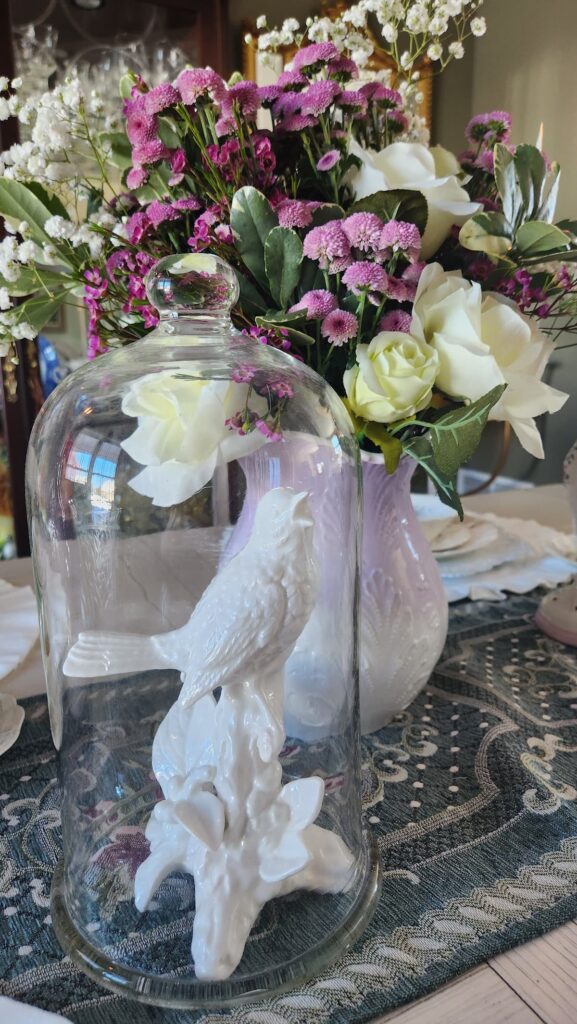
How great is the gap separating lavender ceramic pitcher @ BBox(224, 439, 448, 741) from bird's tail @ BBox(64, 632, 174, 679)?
0.48ft

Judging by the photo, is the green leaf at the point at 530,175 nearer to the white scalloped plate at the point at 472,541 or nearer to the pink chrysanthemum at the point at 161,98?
the pink chrysanthemum at the point at 161,98

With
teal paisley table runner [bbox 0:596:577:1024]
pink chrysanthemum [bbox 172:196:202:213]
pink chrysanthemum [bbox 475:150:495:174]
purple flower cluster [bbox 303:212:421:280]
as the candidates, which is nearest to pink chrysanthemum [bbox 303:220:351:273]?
purple flower cluster [bbox 303:212:421:280]

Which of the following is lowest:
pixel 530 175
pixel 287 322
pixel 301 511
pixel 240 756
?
pixel 240 756

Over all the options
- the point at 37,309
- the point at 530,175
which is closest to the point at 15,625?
the point at 37,309

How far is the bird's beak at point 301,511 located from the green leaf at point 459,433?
4.7 inches

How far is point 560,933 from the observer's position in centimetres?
A: 42

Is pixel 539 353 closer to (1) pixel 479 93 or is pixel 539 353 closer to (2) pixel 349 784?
(2) pixel 349 784

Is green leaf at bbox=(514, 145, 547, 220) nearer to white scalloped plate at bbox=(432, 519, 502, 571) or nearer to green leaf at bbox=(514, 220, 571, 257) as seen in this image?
green leaf at bbox=(514, 220, 571, 257)

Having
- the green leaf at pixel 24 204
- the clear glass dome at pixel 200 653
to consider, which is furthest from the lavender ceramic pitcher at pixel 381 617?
the green leaf at pixel 24 204

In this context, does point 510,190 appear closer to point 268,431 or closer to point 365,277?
point 365,277

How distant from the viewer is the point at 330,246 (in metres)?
0.49

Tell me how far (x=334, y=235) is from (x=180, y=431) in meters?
0.17

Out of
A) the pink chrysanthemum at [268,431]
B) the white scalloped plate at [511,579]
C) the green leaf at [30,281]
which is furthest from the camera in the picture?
the white scalloped plate at [511,579]

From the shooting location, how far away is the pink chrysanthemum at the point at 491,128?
2.06ft
